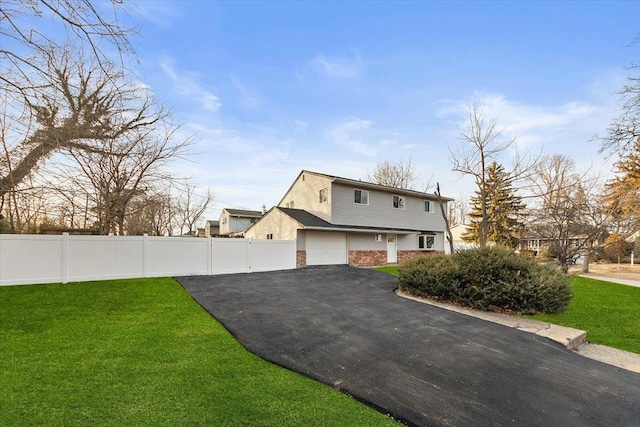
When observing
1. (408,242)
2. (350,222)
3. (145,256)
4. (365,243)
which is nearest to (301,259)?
(350,222)

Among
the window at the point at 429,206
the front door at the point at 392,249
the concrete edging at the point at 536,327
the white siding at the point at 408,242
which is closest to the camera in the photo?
the concrete edging at the point at 536,327

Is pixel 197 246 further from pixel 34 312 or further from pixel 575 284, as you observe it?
pixel 575 284

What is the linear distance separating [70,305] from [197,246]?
537cm

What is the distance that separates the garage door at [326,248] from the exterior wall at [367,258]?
0.60 meters

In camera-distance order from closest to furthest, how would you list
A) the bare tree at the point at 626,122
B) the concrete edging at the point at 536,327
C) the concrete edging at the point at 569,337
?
the concrete edging at the point at 569,337 → the concrete edging at the point at 536,327 → the bare tree at the point at 626,122

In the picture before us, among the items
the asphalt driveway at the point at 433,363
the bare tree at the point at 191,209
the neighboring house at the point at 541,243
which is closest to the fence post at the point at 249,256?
the asphalt driveway at the point at 433,363

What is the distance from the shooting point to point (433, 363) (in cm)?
440

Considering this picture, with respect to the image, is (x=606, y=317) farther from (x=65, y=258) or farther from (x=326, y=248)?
(x=65, y=258)

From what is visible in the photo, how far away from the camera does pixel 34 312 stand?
6230 millimetres

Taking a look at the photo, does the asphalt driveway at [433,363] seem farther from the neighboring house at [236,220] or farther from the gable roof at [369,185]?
the neighboring house at [236,220]

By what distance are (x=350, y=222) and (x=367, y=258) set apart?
267 cm

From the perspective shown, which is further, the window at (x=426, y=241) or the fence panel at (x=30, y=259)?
the window at (x=426, y=241)

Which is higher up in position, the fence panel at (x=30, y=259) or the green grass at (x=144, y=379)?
the fence panel at (x=30, y=259)

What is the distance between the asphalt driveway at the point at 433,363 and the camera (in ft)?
10.8
